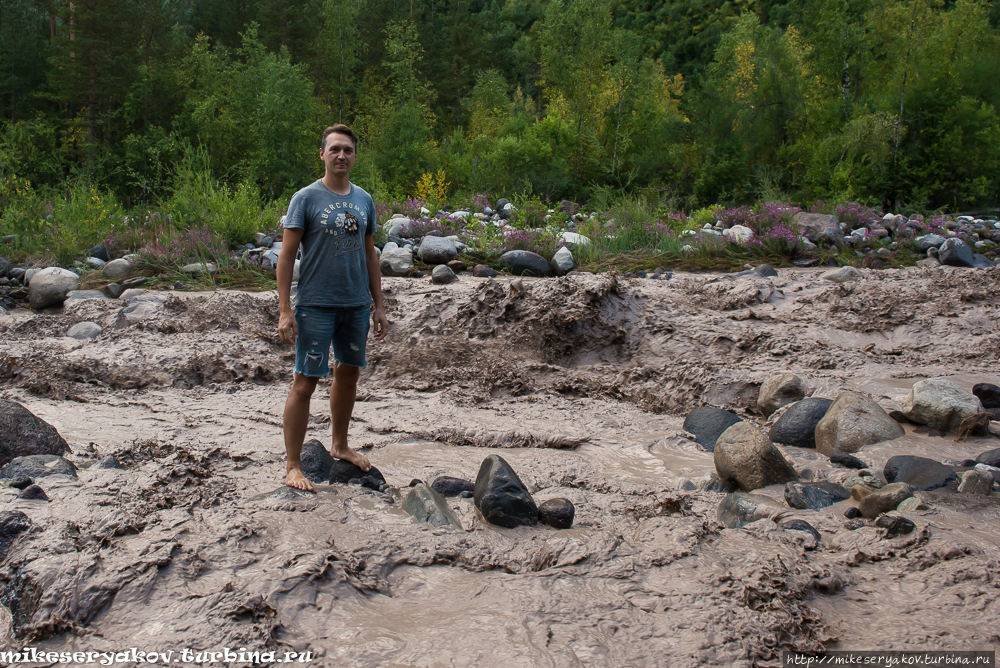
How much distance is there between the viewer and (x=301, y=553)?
2057 mm

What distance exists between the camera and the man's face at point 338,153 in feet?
9.44

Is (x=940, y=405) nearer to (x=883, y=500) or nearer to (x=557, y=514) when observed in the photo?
(x=883, y=500)

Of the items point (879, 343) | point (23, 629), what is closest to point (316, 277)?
point (23, 629)

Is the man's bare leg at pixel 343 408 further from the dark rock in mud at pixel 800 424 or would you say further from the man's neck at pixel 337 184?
the dark rock in mud at pixel 800 424

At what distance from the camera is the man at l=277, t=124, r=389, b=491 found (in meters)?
2.83

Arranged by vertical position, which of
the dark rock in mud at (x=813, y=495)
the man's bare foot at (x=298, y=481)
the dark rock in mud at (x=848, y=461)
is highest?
the dark rock in mud at (x=813, y=495)

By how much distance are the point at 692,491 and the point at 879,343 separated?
3.06 meters

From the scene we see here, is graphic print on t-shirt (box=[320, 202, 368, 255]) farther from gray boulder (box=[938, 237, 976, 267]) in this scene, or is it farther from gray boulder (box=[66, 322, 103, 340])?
gray boulder (box=[938, 237, 976, 267])

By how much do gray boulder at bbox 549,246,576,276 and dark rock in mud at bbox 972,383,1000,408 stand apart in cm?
440

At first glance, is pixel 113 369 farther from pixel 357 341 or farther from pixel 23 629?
pixel 23 629

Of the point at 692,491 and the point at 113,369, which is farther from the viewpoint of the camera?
the point at 113,369

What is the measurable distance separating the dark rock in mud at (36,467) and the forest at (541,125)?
5.95 metres

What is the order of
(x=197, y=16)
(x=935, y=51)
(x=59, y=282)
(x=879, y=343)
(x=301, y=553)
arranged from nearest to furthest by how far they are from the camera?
1. (x=301, y=553)
2. (x=879, y=343)
3. (x=59, y=282)
4. (x=935, y=51)
5. (x=197, y=16)

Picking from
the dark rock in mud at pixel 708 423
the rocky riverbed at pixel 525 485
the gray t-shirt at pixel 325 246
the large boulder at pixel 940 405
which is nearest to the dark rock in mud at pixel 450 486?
the rocky riverbed at pixel 525 485
